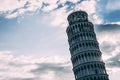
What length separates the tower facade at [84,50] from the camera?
69875 millimetres

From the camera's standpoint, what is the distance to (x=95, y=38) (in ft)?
248

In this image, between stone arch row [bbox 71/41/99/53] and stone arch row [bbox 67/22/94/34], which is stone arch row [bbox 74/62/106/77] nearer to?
stone arch row [bbox 71/41/99/53]

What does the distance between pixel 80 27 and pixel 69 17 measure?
6.11m

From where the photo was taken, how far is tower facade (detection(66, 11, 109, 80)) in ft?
229

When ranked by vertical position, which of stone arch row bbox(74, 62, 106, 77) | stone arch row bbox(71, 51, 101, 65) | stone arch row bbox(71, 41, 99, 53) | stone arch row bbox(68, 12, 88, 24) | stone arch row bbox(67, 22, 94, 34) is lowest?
stone arch row bbox(74, 62, 106, 77)

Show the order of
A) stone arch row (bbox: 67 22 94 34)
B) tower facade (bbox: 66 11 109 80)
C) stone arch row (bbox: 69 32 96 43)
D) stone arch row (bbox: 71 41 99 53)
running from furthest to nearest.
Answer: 1. stone arch row (bbox: 67 22 94 34)
2. stone arch row (bbox: 69 32 96 43)
3. stone arch row (bbox: 71 41 99 53)
4. tower facade (bbox: 66 11 109 80)

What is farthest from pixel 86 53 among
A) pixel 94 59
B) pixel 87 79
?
pixel 87 79

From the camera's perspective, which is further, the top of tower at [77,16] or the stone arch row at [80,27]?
the top of tower at [77,16]

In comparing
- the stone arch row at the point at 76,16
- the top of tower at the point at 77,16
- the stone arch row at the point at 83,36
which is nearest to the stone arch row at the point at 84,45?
the stone arch row at the point at 83,36

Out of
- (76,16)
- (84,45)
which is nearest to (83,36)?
(84,45)

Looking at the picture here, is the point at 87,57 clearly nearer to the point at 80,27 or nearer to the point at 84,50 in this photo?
the point at 84,50

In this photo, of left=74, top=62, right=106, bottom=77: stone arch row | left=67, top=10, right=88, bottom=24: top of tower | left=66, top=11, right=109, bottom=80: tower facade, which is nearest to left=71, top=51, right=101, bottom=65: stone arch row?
left=66, top=11, right=109, bottom=80: tower facade

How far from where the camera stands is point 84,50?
71500 millimetres

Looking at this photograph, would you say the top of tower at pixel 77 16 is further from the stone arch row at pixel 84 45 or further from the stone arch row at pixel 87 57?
the stone arch row at pixel 87 57
